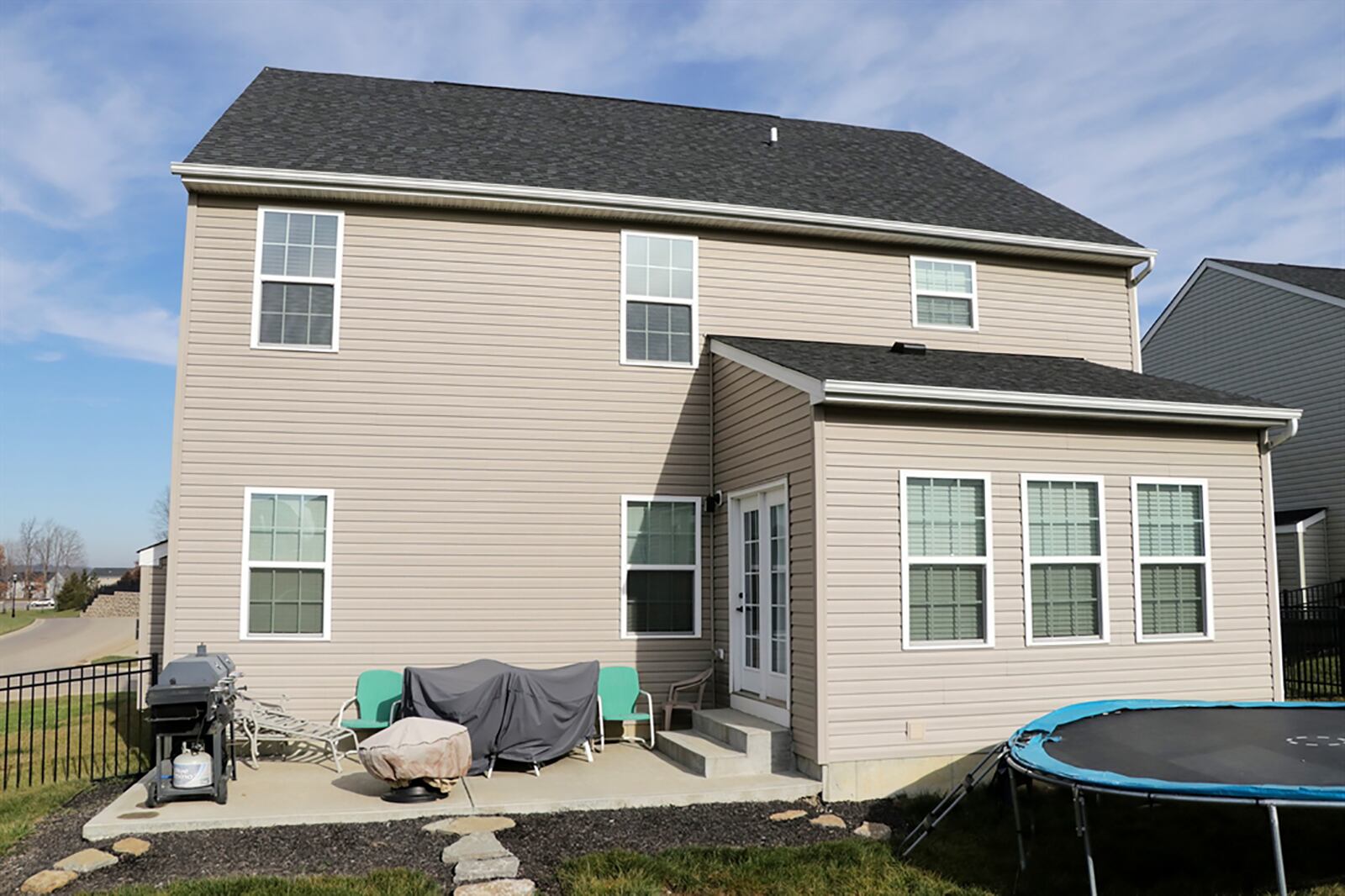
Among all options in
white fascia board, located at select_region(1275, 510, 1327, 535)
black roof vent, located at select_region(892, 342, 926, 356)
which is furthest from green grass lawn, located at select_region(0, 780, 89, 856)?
white fascia board, located at select_region(1275, 510, 1327, 535)

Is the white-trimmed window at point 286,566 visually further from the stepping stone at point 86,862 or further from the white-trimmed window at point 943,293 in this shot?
the white-trimmed window at point 943,293

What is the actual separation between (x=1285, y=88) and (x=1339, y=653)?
6.87m

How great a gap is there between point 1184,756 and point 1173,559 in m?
3.17

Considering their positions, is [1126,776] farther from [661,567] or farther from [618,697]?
[661,567]

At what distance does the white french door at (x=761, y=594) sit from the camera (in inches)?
333

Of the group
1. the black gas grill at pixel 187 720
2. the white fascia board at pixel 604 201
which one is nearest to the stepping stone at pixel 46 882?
the black gas grill at pixel 187 720

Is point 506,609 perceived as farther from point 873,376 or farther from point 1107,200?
point 1107,200

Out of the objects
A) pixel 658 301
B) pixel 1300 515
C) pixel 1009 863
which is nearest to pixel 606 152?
pixel 658 301

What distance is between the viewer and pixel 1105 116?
12750 mm

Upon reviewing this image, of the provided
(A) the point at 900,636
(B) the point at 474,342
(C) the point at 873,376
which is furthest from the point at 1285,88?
(B) the point at 474,342

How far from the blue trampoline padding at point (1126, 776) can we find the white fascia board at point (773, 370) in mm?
2822

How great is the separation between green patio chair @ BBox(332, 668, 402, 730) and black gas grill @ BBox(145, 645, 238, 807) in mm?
1577

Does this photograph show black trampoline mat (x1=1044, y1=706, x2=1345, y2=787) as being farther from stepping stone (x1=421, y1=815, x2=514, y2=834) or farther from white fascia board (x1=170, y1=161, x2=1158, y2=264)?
white fascia board (x1=170, y1=161, x2=1158, y2=264)

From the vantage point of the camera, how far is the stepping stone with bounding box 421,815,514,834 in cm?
655
